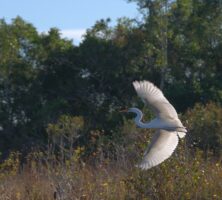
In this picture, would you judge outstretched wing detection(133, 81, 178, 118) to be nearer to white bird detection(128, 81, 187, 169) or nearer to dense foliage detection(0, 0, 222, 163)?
white bird detection(128, 81, 187, 169)

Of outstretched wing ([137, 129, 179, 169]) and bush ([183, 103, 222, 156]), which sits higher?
bush ([183, 103, 222, 156])

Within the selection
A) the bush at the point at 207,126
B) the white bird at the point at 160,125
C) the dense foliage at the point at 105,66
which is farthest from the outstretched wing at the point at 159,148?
the dense foliage at the point at 105,66

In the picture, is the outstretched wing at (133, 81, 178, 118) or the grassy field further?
the outstretched wing at (133, 81, 178, 118)

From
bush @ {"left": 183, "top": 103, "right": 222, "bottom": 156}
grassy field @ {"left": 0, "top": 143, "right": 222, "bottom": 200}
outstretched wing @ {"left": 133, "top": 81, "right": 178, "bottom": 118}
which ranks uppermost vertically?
bush @ {"left": 183, "top": 103, "right": 222, "bottom": 156}

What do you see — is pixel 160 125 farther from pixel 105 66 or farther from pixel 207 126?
pixel 105 66

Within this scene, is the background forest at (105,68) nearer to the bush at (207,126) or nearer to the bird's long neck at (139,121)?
the bush at (207,126)

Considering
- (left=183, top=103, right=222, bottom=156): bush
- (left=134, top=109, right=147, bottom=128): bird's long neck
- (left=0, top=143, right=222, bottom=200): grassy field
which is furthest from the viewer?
(left=183, top=103, right=222, bottom=156): bush

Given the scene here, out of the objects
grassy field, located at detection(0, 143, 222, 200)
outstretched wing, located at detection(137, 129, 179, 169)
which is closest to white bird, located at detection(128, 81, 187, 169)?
outstretched wing, located at detection(137, 129, 179, 169)

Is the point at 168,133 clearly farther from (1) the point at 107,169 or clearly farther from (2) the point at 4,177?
(2) the point at 4,177

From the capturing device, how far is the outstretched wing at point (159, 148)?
10.7m

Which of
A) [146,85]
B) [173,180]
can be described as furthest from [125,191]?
[146,85]

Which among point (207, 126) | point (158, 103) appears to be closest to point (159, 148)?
point (158, 103)

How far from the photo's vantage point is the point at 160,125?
11.5 meters

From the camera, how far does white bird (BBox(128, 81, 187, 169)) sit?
439 inches
